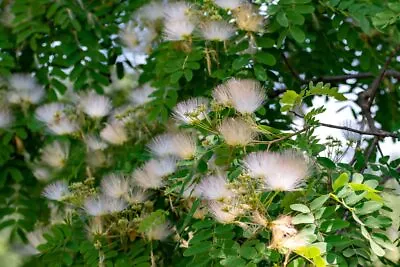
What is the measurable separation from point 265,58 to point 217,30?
0.21m

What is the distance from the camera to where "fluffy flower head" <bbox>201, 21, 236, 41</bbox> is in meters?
2.67

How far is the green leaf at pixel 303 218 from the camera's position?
201 cm

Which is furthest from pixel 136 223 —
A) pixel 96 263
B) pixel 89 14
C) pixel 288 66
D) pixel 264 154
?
pixel 89 14

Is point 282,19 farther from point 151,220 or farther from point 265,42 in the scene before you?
point 151,220

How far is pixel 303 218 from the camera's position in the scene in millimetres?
2020

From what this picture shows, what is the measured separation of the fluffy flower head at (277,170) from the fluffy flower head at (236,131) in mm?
97

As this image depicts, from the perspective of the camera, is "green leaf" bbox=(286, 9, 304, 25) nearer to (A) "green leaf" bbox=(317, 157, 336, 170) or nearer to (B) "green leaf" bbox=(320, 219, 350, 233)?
(A) "green leaf" bbox=(317, 157, 336, 170)

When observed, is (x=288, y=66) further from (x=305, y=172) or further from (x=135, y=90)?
(x=305, y=172)

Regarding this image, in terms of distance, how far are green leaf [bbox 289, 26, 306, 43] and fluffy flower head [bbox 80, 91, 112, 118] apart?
778mm

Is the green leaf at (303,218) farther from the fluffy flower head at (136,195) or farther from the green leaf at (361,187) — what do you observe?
the fluffy flower head at (136,195)

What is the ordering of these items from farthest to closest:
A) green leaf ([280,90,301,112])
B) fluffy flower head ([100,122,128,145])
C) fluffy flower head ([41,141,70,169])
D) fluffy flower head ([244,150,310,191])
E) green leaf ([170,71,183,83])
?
fluffy flower head ([41,141,70,169]) → fluffy flower head ([100,122,128,145]) → green leaf ([170,71,183,83]) → green leaf ([280,90,301,112]) → fluffy flower head ([244,150,310,191])

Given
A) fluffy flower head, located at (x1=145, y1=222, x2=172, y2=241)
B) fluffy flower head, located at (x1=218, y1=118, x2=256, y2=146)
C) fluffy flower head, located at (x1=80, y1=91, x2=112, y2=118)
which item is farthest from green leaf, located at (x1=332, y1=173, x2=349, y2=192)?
fluffy flower head, located at (x1=80, y1=91, x2=112, y2=118)

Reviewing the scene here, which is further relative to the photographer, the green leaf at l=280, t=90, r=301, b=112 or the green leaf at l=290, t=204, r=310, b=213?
the green leaf at l=280, t=90, r=301, b=112

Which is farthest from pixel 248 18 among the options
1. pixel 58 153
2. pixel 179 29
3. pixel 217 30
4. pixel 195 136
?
pixel 58 153
